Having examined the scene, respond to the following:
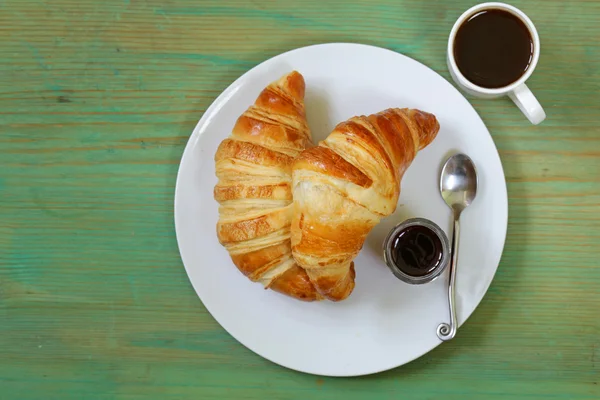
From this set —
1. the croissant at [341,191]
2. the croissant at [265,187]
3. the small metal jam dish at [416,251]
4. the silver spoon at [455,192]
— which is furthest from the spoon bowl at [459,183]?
the croissant at [265,187]

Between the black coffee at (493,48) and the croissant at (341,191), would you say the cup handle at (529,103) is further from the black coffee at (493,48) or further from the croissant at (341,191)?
the croissant at (341,191)

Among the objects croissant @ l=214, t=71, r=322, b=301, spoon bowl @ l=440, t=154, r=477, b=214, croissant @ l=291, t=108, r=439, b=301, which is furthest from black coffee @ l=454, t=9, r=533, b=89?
croissant @ l=214, t=71, r=322, b=301

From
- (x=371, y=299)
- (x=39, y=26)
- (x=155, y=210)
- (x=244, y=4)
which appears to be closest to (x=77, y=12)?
(x=39, y=26)

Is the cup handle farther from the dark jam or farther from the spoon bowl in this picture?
the dark jam

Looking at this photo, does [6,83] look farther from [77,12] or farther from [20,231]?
[20,231]

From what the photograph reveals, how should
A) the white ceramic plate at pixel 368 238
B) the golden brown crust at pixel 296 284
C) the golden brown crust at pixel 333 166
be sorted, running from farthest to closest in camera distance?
the white ceramic plate at pixel 368 238
the golden brown crust at pixel 296 284
the golden brown crust at pixel 333 166

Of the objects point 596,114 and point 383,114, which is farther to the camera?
point 596,114

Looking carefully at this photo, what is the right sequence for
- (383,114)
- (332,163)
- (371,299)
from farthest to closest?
(371,299) < (383,114) < (332,163)

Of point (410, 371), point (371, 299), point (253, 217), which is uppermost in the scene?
point (253, 217)
